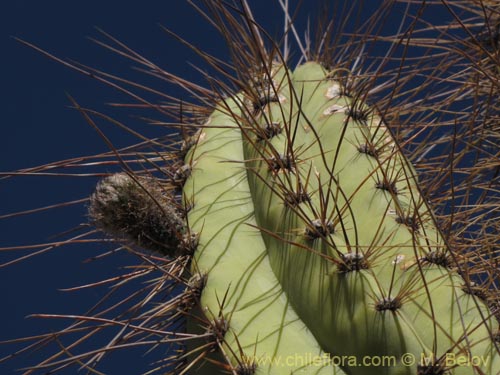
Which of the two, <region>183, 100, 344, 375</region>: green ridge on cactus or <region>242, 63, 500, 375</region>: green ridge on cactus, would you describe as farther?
<region>183, 100, 344, 375</region>: green ridge on cactus

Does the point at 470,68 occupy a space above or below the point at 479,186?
above

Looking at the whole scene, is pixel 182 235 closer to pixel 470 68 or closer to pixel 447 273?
pixel 447 273

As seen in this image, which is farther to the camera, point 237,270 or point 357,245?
point 237,270

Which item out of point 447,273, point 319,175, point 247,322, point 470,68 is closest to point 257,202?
point 319,175

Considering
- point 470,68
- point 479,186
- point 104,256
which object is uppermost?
point 470,68

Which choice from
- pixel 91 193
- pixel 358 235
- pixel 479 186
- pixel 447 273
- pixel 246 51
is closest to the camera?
pixel 447 273

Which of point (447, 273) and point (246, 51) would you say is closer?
point (447, 273)

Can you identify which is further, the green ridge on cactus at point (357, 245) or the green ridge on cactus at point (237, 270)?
the green ridge on cactus at point (237, 270)

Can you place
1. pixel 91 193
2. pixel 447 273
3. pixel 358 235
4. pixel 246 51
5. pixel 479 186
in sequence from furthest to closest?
pixel 246 51
pixel 479 186
pixel 91 193
pixel 358 235
pixel 447 273
